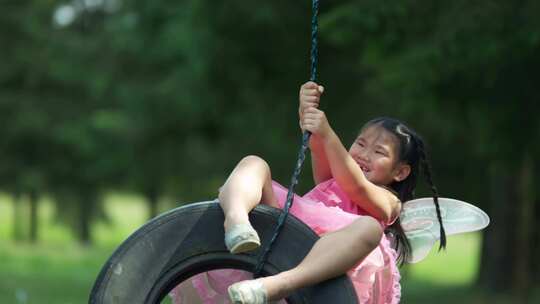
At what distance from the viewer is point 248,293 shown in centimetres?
344

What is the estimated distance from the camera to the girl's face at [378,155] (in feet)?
14.0

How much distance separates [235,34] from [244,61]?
1.73 feet

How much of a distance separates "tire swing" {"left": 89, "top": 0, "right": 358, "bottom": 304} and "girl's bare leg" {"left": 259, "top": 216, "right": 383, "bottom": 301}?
0.30 feet

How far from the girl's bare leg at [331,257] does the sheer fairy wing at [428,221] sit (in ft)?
2.43

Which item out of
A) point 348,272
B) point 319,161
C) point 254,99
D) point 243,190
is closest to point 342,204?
point 319,161

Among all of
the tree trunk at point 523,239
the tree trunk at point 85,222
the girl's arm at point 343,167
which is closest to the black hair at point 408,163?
the girl's arm at point 343,167

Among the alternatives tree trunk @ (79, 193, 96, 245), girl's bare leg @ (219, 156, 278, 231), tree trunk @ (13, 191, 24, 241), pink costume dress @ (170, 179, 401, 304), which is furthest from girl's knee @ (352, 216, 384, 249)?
tree trunk @ (13, 191, 24, 241)

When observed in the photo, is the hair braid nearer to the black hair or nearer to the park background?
the black hair

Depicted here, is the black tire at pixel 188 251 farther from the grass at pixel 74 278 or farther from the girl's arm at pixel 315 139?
the grass at pixel 74 278

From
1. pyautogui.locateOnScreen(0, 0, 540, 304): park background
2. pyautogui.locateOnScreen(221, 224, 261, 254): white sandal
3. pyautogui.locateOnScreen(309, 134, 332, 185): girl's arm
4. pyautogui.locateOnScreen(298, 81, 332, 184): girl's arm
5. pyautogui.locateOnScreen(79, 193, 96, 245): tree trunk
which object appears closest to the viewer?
pyautogui.locateOnScreen(221, 224, 261, 254): white sandal

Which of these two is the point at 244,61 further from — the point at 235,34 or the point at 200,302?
the point at 200,302

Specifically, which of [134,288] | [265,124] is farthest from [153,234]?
[265,124]

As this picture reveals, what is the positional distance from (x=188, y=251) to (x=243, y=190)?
31 centimetres

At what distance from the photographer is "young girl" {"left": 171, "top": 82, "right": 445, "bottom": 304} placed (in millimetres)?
3600
